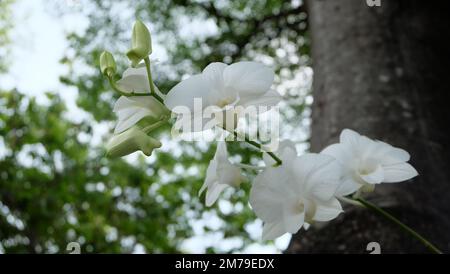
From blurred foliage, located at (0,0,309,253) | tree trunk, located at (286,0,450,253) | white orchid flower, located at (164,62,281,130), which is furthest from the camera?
blurred foliage, located at (0,0,309,253)

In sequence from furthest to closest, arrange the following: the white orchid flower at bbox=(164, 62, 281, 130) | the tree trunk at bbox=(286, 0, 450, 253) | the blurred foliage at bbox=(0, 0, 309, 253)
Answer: the blurred foliage at bbox=(0, 0, 309, 253)
the tree trunk at bbox=(286, 0, 450, 253)
the white orchid flower at bbox=(164, 62, 281, 130)

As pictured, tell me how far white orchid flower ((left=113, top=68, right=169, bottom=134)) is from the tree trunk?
61 cm

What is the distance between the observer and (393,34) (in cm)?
150

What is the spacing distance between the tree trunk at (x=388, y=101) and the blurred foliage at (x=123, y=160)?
121 centimetres

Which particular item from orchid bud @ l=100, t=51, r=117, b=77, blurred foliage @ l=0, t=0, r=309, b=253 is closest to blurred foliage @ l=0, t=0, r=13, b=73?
blurred foliage @ l=0, t=0, r=309, b=253

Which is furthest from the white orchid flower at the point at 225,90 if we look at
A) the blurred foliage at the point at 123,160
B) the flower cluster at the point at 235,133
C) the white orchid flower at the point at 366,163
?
the blurred foliage at the point at 123,160

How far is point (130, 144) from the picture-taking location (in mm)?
506

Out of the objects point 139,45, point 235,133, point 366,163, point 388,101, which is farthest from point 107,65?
point 388,101

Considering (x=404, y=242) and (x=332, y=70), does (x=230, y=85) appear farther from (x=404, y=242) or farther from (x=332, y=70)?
(x=332, y=70)

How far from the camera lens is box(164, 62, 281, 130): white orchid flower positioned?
0.50 metres

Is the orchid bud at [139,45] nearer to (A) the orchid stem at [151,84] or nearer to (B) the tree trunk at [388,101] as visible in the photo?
(A) the orchid stem at [151,84]

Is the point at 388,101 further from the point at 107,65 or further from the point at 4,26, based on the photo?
the point at 4,26

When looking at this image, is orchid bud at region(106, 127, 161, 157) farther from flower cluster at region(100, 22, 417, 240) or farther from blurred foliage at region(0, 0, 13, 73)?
blurred foliage at region(0, 0, 13, 73)
